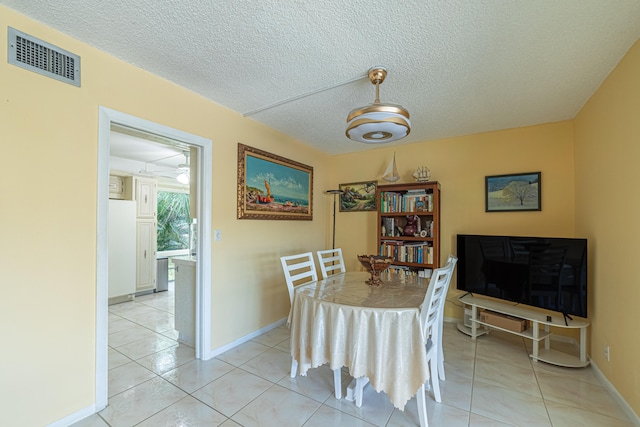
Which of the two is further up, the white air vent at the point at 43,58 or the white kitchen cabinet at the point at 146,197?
the white air vent at the point at 43,58

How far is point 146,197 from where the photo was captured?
15.8ft

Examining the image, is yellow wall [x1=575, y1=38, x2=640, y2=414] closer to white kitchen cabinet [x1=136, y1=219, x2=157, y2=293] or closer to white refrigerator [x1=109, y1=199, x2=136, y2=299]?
white refrigerator [x1=109, y1=199, x2=136, y2=299]

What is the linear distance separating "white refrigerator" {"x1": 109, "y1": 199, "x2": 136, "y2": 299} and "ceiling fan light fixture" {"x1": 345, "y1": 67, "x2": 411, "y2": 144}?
423 centimetres

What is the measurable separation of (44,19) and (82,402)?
2354mm

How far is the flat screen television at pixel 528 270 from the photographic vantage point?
2.38 m

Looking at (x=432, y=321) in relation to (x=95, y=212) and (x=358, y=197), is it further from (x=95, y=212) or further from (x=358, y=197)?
(x=358, y=197)

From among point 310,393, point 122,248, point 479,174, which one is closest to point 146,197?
point 122,248

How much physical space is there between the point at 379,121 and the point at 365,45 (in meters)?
0.51

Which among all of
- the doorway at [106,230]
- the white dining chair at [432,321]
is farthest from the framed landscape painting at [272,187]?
the white dining chair at [432,321]

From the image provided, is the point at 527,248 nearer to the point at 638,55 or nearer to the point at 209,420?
the point at 638,55

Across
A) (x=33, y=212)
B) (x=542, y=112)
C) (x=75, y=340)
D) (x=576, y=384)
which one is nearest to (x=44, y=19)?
(x=33, y=212)

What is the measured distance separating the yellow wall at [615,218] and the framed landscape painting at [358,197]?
2.29 metres

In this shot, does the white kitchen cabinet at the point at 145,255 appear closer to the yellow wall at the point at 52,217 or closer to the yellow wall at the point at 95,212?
the yellow wall at the point at 95,212

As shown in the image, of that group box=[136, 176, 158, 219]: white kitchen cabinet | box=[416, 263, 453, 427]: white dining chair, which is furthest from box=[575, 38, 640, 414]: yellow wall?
box=[136, 176, 158, 219]: white kitchen cabinet
